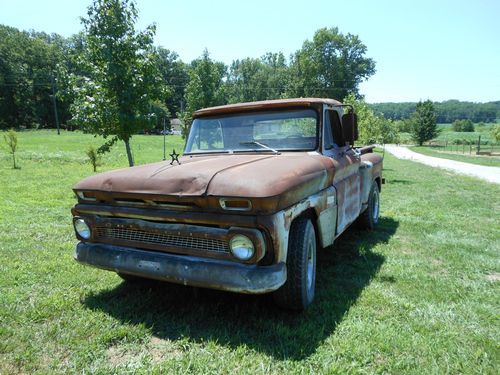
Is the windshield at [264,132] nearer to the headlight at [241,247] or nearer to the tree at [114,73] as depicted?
the headlight at [241,247]

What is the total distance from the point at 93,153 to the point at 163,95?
19.8 feet

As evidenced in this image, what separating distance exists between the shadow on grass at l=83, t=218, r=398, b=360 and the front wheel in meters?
0.16

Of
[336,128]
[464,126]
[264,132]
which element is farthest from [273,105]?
[464,126]

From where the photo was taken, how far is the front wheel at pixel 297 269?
2.98 metres

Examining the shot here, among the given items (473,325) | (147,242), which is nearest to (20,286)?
(147,242)

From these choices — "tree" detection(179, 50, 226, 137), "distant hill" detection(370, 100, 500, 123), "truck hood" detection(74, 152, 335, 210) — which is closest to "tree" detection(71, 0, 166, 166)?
"truck hood" detection(74, 152, 335, 210)

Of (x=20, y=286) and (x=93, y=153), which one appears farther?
(x=93, y=153)

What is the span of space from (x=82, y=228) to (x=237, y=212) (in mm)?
1661

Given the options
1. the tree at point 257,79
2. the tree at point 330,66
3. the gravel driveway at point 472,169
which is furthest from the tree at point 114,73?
the tree at point 257,79

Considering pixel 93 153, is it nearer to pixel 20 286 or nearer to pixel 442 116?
pixel 20 286

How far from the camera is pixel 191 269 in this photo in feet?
9.21

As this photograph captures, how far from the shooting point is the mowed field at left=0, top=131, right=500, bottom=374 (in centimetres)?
256

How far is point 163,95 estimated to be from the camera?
381 inches

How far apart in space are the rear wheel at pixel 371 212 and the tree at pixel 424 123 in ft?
211
